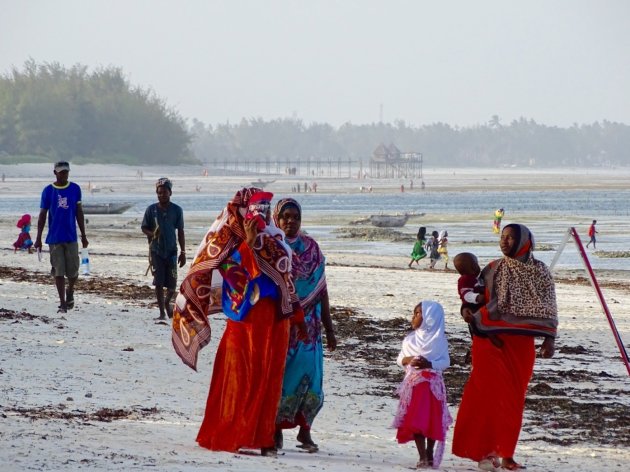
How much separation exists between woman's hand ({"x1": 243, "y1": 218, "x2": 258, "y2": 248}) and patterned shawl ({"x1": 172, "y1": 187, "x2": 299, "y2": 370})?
0.04 meters

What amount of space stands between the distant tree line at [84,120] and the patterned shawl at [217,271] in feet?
347

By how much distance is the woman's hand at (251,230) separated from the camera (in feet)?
21.7

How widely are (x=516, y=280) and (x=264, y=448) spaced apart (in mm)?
1501

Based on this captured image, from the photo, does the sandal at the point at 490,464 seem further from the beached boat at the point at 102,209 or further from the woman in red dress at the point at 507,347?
the beached boat at the point at 102,209

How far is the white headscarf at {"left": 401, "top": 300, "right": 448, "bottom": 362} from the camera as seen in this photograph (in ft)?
22.0

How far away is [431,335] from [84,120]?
119 metres

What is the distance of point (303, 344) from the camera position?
22.7 feet

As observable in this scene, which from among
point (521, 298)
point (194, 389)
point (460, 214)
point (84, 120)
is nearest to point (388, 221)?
point (460, 214)

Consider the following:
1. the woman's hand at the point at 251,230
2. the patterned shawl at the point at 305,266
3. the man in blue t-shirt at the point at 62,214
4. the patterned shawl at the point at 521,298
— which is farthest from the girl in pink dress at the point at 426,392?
the man in blue t-shirt at the point at 62,214

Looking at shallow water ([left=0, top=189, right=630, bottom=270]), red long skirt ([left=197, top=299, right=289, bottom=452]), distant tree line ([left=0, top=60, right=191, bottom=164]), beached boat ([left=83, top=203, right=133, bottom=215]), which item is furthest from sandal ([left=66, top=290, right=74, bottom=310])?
distant tree line ([left=0, top=60, right=191, bottom=164])

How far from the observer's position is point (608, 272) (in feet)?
79.7

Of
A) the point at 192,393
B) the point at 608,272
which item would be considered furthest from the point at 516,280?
the point at 608,272

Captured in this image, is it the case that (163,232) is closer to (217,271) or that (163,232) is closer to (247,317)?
(217,271)

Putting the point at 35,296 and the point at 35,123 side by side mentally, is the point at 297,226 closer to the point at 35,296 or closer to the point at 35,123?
the point at 35,296
